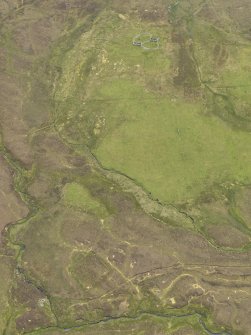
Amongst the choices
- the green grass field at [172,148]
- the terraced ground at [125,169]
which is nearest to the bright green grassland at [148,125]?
the green grass field at [172,148]

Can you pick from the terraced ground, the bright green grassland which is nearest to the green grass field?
the bright green grassland

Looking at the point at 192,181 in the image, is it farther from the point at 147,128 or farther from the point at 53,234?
the point at 53,234

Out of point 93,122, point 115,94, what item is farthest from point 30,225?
point 115,94

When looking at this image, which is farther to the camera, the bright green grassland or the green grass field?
the bright green grassland

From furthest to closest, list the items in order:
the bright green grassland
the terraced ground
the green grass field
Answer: the bright green grassland
the green grass field
the terraced ground

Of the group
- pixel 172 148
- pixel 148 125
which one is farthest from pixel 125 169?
pixel 148 125

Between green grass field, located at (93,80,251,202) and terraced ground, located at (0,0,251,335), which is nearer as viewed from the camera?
terraced ground, located at (0,0,251,335)

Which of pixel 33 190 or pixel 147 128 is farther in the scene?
pixel 147 128

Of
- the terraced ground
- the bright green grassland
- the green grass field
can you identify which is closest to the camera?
the terraced ground

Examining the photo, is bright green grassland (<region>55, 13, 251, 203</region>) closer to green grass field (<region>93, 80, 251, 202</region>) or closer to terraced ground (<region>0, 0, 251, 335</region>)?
green grass field (<region>93, 80, 251, 202</region>)
